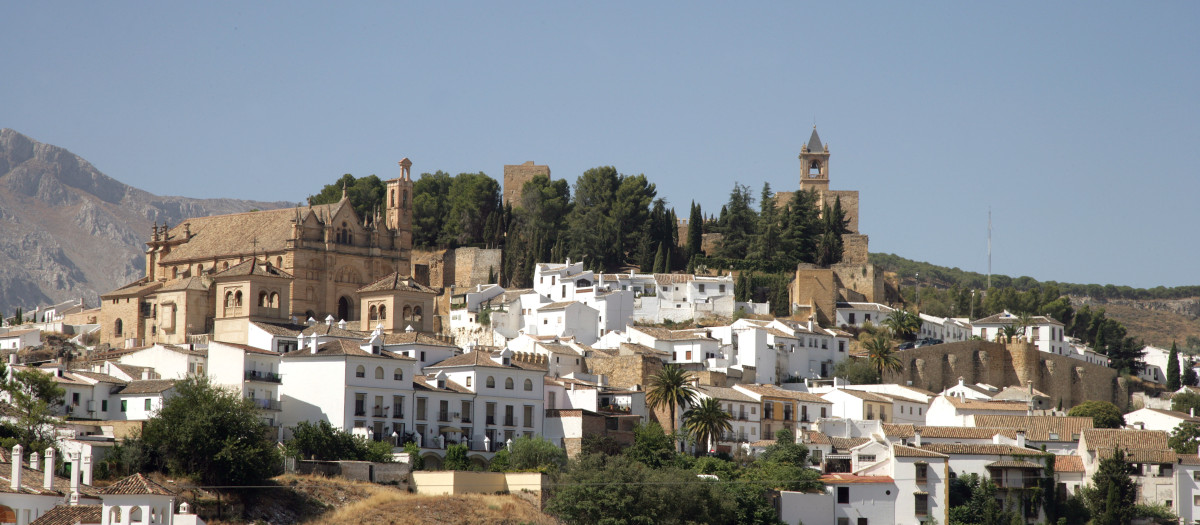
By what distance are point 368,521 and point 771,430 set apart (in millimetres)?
22587

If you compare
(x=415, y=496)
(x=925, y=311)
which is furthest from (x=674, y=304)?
(x=415, y=496)

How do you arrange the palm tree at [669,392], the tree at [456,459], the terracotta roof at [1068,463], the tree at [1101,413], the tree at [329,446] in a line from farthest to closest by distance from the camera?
the tree at [1101,413] < the palm tree at [669,392] < the terracotta roof at [1068,463] < the tree at [456,459] < the tree at [329,446]

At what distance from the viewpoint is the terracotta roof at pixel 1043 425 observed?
2446 inches

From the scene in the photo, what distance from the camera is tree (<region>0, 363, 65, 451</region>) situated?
153 ft

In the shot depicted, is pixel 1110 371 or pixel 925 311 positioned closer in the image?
pixel 1110 371

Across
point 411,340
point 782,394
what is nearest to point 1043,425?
point 782,394

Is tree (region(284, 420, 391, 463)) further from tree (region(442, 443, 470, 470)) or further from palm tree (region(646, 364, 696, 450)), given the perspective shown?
palm tree (region(646, 364, 696, 450))

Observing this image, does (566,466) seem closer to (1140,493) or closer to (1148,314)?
(1140,493)

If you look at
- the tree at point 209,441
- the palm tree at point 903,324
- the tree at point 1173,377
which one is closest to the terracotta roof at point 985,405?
the palm tree at point 903,324

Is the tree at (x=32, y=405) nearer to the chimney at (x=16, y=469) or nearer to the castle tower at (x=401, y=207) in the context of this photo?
the chimney at (x=16, y=469)

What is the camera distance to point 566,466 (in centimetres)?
5528

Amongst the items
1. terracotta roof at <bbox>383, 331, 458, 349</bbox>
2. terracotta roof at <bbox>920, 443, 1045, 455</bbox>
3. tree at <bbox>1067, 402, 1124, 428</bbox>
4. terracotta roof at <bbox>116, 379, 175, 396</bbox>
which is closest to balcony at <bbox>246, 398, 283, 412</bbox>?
terracotta roof at <bbox>116, 379, 175, 396</bbox>

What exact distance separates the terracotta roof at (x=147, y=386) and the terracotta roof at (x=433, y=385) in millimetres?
8536

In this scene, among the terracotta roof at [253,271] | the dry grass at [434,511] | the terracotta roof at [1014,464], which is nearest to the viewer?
the dry grass at [434,511]
